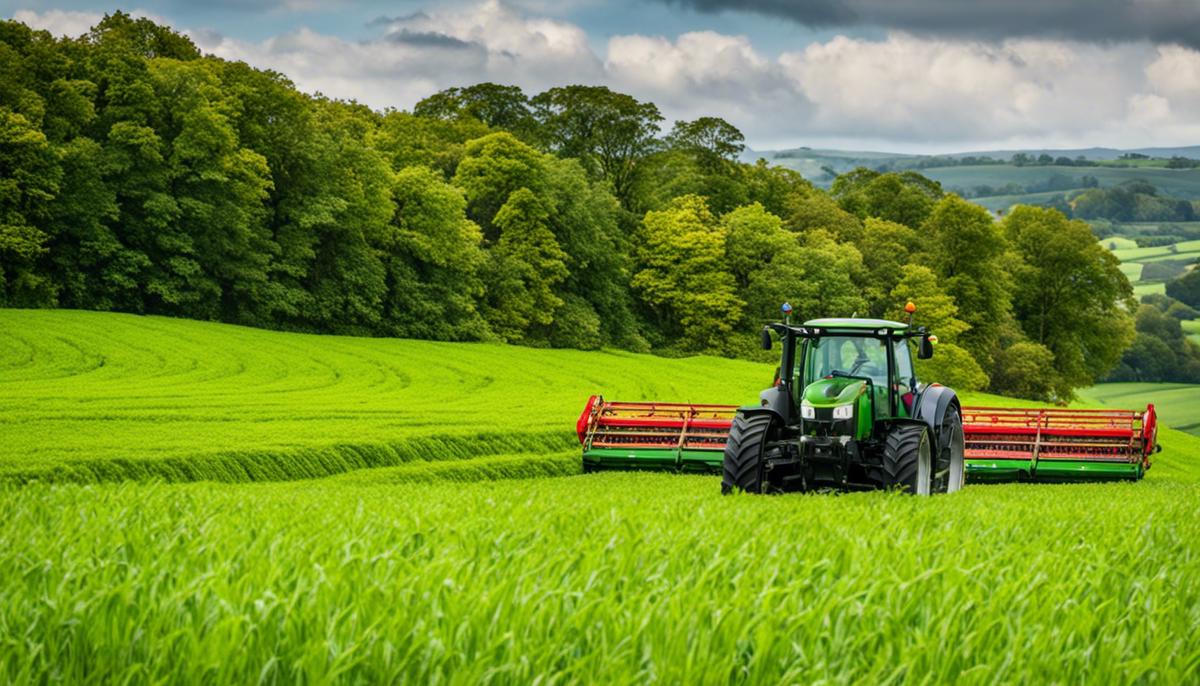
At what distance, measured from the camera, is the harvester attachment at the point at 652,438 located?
79.5ft

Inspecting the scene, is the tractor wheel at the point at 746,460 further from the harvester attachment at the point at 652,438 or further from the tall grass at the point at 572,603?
the tall grass at the point at 572,603

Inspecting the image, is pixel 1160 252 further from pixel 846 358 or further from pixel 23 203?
pixel 846 358

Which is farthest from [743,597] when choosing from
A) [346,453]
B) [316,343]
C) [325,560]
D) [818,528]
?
[316,343]

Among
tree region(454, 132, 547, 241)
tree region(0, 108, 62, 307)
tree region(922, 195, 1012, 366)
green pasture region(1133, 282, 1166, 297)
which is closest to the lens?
tree region(0, 108, 62, 307)

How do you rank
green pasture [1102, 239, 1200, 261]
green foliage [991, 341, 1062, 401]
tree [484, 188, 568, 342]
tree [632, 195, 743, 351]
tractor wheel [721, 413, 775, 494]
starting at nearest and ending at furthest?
tractor wheel [721, 413, 775, 494], tree [484, 188, 568, 342], green foliage [991, 341, 1062, 401], tree [632, 195, 743, 351], green pasture [1102, 239, 1200, 261]

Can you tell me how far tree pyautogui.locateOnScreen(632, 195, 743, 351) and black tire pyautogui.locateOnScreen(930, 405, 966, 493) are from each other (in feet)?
179

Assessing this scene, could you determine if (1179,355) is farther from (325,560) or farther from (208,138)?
(325,560)

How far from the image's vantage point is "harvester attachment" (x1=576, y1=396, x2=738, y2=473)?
79.5ft

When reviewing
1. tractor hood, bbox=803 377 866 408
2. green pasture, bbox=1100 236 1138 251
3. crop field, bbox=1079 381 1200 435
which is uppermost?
green pasture, bbox=1100 236 1138 251

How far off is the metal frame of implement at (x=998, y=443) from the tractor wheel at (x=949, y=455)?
311 cm

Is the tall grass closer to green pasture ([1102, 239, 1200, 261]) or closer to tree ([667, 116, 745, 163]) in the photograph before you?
tree ([667, 116, 745, 163])

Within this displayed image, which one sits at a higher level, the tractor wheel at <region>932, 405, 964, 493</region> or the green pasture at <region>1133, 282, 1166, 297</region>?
the green pasture at <region>1133, 282, 1166, 297</region>

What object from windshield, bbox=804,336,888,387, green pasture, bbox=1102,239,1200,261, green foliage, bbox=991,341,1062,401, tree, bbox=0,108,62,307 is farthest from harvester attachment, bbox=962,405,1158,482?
green pasture, bbox=1102,239,1200,261

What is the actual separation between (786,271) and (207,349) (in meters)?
39.2
